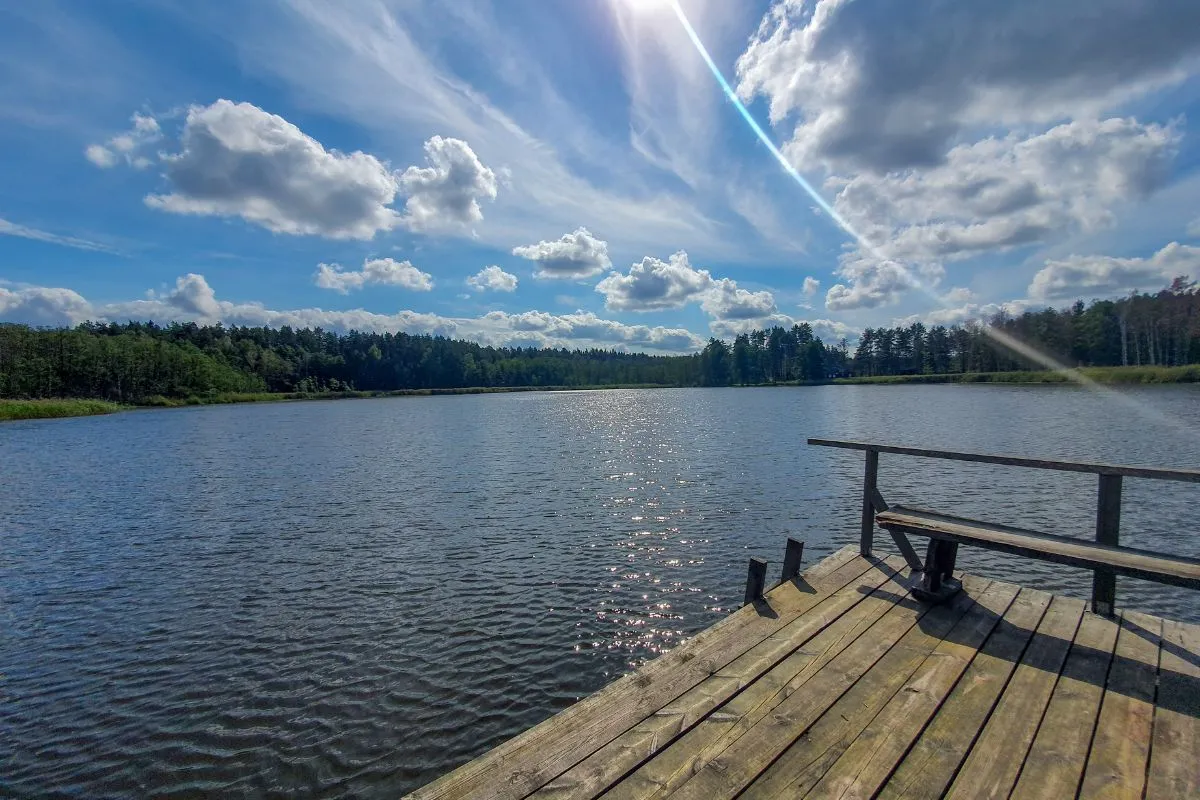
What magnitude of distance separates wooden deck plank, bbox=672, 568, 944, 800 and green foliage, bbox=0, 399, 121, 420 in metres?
94.6

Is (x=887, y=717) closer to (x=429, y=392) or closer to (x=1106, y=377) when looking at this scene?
(x=1106, y=377)

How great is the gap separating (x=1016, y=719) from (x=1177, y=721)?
3.93ft

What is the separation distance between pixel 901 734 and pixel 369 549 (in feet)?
43.3

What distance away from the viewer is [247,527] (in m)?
16.9

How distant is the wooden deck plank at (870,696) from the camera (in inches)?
147

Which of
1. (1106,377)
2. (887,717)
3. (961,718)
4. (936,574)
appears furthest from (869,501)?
(1106,377)

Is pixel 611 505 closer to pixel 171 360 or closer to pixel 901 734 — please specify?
pixel 901 734

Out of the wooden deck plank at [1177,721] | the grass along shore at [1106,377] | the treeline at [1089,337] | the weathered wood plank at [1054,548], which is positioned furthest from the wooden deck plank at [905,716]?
the treeline at [1089,337]

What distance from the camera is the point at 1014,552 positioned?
18.1ft

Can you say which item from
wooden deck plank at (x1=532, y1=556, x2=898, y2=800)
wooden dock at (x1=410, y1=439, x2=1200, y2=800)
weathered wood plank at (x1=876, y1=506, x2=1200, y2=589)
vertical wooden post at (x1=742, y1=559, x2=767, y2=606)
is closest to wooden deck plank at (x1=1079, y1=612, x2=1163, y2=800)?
wooden dock at (x1=410, y1=439, x2=1200, y2=800)

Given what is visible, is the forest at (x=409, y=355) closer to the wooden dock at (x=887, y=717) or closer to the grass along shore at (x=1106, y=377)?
the grass along shore at (x=1106, y=377)

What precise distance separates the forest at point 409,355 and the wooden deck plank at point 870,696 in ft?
411

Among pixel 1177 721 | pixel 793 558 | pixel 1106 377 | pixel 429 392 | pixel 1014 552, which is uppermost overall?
pixel 1106 377

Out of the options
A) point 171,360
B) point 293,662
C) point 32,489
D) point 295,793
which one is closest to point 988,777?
point 295,793
